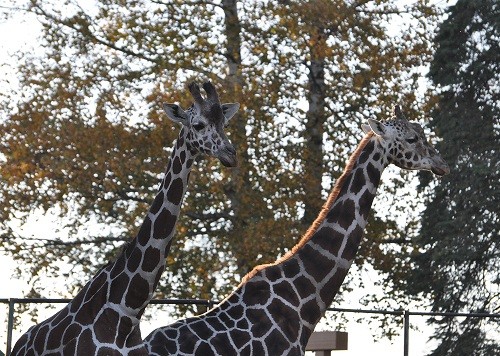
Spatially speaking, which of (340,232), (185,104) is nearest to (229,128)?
(185,104)

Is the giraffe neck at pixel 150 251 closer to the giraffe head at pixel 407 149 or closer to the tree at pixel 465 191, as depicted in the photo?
the giraffe head at pixel 407 149

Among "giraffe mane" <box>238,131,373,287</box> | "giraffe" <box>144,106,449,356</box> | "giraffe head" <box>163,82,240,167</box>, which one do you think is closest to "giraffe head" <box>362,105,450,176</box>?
"giraffe" <box>144,106,449,356</box>

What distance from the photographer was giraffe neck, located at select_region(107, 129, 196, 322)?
10.1m

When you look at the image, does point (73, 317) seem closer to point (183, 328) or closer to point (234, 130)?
point (183, 328)

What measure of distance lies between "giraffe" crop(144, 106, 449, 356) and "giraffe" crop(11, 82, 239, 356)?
0.55 m

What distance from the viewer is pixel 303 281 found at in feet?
37.4

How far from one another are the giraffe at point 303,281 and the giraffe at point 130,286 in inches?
21.5

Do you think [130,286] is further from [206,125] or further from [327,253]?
[327,253]

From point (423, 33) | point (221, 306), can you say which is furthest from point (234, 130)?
point (221, 306)

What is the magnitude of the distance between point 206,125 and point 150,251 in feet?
3.49

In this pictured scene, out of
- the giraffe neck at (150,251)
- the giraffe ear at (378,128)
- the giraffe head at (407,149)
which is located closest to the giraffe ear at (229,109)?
the giraffe neck at (150,251)

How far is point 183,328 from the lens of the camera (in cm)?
1073

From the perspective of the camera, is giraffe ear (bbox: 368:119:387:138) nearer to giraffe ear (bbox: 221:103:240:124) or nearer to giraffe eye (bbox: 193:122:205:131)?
giraffe ear (bbox: 221:103:240:124)

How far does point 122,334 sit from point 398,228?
14307 mm
